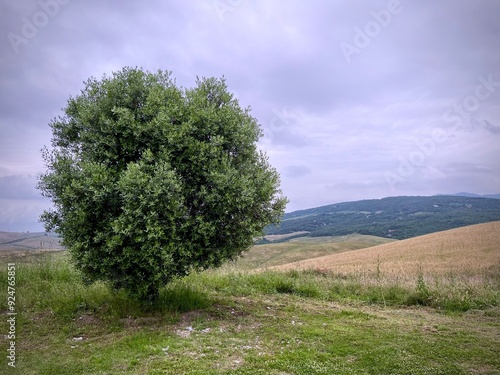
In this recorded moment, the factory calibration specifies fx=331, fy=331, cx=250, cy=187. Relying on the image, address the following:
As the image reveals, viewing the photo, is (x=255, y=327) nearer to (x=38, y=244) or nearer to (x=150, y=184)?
(x=150, y=184)

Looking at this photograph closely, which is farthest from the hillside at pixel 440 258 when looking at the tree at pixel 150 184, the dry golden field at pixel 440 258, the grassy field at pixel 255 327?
the tree at pixel 150 184

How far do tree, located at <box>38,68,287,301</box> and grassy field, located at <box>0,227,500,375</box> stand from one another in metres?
1.82

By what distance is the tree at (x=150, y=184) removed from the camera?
35.8ft

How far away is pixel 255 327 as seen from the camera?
1171 centimetres

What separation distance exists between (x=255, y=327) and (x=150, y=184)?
6.18 m

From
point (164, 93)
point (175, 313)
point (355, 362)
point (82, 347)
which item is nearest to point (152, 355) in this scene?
point (82, 347)

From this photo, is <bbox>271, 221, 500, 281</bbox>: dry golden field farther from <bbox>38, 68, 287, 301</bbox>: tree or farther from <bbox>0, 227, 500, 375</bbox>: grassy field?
<bbox>38, 68, 287, 301</bbox>: tree

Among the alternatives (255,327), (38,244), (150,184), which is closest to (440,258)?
(255,327)

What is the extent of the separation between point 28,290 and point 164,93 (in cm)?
1134

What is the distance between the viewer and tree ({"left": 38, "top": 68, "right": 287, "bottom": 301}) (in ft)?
35.8

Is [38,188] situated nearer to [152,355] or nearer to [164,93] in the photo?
[164,93]

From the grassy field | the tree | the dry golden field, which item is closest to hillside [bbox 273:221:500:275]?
the dry golden field

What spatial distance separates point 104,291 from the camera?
15.0 metres

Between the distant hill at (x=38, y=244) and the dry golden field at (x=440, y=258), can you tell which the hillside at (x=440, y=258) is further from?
the distant hill at (x=38, y=244)
